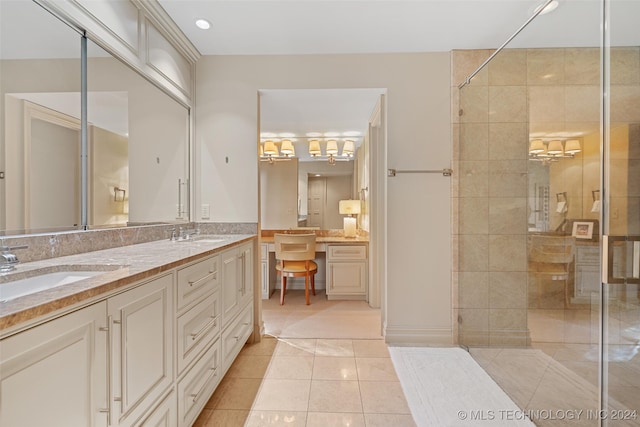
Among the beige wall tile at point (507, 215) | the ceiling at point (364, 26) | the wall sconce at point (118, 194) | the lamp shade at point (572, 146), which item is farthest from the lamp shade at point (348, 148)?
the wall sconce at point (118, 194)

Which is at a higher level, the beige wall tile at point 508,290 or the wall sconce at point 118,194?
the wall sconce at point 118,194

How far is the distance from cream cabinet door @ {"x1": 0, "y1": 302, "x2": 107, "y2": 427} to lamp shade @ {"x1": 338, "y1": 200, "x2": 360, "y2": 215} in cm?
340

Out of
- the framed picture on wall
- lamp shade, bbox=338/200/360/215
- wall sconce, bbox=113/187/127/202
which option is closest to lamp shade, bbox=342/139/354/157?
lamp shade, bbox=338/200/360/215

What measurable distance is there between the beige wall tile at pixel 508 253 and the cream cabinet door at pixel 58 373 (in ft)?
8.10

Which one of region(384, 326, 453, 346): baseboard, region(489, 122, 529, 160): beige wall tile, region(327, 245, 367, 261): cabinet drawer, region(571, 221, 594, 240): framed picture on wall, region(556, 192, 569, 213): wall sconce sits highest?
region(489, 122, 529, 160): beige wall tile

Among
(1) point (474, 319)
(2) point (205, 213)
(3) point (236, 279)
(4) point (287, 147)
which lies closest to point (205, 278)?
(3) point (236, 279)

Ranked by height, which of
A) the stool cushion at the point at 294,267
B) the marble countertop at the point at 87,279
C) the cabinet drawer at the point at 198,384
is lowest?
the cabinet drawer at the point at 198,384

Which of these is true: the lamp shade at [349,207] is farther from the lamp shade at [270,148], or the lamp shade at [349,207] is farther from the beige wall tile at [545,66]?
the beige wall tile at [545,66]

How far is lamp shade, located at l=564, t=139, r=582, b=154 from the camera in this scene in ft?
5.66

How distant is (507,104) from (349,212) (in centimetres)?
235

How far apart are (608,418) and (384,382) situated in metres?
1.14

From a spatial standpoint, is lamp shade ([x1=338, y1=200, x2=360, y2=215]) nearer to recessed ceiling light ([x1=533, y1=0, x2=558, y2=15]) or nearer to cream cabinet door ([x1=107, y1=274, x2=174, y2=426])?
recessed ceiling light ([x1=533, y1=0, x2=558, y2=15])

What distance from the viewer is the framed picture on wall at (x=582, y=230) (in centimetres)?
165

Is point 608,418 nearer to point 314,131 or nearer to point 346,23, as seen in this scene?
point 346,23
